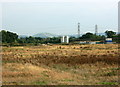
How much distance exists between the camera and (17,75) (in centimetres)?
1144

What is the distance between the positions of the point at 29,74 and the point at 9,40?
69136mm

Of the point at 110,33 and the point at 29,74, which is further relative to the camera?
the point at 110,33

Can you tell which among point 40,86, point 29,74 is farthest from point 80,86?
point 29,74

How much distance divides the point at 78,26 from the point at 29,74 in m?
91.9

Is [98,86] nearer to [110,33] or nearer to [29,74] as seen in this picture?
[29,74]

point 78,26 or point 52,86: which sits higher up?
point 78,26

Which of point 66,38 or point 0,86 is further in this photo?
point 66,38

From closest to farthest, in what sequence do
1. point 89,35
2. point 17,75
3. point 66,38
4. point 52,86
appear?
point 52,86 → point 17,75 → point 66,38 → point 89,35

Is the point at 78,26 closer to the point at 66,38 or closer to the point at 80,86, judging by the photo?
the point at 66,38

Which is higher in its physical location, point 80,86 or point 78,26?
point 78,26

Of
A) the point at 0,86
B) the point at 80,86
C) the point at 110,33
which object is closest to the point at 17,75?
the point at 0,86

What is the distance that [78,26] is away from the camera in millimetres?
102812

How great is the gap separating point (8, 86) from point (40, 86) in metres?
1.05

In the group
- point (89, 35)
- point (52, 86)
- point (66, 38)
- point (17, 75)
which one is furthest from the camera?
point (89, 35)
